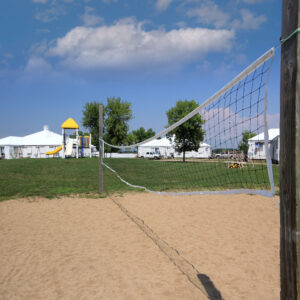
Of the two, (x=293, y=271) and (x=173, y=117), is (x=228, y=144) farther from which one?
(x=173, y=117)

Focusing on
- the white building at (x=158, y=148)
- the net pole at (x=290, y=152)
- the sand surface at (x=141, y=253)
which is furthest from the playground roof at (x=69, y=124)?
the net pole at (x=290, y=152)

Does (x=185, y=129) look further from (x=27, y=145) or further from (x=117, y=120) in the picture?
(x=27, y=145)

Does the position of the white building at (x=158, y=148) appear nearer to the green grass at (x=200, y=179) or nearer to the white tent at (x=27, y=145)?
the white tent at (x=27, y=145)

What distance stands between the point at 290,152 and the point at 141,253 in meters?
2.61

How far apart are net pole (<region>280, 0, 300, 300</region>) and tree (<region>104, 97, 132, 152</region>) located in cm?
3562

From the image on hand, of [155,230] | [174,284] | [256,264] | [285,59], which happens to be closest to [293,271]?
[285,59]

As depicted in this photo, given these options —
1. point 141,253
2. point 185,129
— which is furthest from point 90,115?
point 141,253

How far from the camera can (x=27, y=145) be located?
32.7m

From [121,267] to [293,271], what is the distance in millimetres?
2118

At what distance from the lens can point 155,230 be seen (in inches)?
171

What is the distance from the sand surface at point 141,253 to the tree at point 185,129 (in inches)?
775

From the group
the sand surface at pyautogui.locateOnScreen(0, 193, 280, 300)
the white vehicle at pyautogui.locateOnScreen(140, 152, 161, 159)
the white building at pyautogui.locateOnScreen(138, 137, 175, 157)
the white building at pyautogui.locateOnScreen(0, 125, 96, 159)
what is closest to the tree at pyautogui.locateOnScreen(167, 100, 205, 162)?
the white vehicle at pyautogui.locateOnScreen(140, 152, 161, 159)

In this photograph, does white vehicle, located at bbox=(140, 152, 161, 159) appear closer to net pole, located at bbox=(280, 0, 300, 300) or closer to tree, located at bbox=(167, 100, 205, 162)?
tree, located at bbox=(167, 100, 205, 162)

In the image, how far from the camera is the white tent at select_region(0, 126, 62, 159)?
3216cm
